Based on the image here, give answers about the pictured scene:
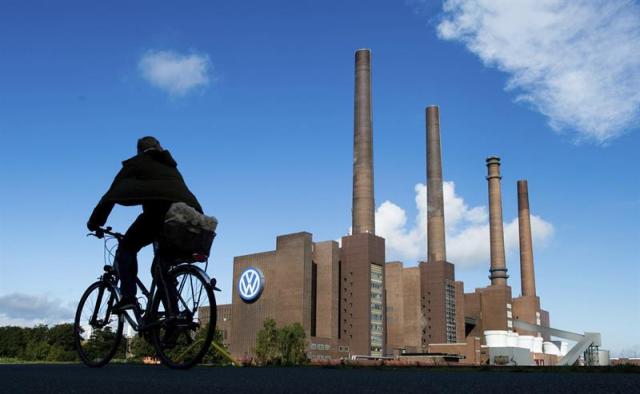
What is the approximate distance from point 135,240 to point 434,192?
93.4 meters

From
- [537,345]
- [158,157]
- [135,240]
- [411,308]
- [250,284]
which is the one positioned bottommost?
[537,345]

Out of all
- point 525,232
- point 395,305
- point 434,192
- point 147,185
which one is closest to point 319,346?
point 395,305

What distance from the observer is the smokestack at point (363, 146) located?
82938 millimetres

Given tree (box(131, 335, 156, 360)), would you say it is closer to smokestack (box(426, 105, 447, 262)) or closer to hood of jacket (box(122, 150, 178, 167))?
hood of jacket (box(122, 150, 178, 167))

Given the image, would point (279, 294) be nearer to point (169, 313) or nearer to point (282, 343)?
point (282, 343)

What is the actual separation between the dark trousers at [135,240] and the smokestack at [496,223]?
100 meters

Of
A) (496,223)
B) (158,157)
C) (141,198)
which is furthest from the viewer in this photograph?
(496,223)

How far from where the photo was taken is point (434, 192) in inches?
3853

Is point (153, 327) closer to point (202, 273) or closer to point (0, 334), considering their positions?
point (202, 273)

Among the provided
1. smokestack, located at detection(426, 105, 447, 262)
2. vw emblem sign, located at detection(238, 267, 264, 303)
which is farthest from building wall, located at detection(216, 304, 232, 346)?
smokestack, located at detection(426, 105, 447, 262)

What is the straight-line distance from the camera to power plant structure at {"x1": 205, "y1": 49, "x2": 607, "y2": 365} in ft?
286

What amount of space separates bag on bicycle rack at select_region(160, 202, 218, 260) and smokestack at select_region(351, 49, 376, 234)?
251ft

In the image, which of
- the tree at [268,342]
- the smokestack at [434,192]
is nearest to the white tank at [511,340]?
the smokestack at [434,192]

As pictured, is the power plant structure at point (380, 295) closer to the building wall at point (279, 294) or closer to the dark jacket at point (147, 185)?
the building wall at point (279, 294)
